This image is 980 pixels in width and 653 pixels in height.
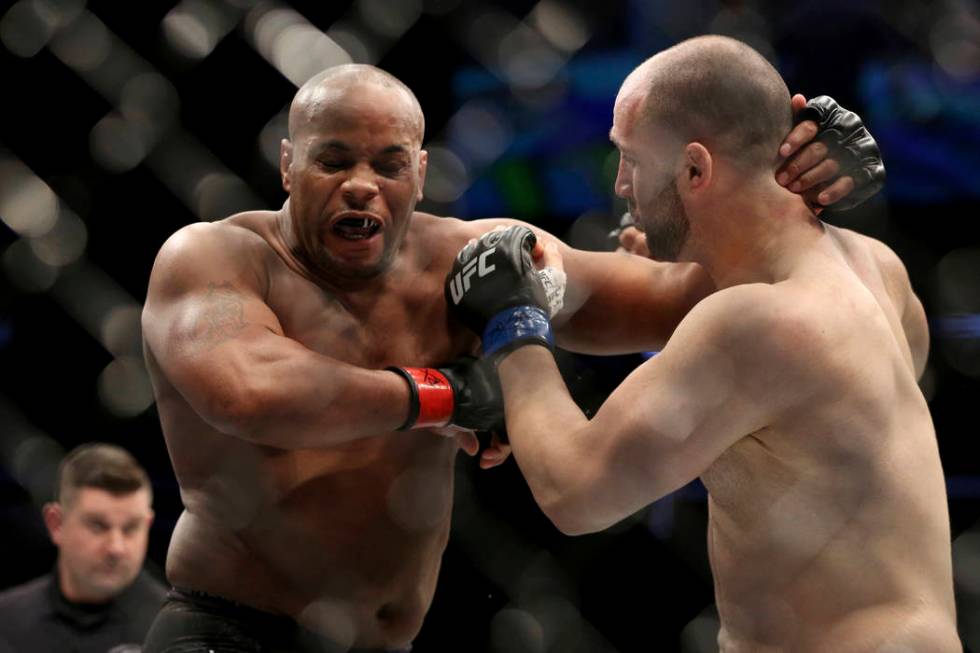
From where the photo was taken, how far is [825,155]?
5.29 feet

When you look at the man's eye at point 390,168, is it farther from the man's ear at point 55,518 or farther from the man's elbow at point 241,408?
the man's ear at point 55,518

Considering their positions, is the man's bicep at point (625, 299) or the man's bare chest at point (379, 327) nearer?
the man's bare chest at point (379, 327)

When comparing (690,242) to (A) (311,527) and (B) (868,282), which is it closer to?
(B) (868,282)

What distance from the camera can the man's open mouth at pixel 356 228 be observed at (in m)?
1.80

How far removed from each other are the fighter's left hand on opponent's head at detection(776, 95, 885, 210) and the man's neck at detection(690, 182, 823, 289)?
0.03 meters

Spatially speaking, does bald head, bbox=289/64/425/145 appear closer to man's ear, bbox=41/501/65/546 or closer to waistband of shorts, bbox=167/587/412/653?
waistband of shorts, bbox=167/587/412/653

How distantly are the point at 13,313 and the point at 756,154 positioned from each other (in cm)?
209

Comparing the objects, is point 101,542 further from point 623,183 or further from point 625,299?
point 623,183

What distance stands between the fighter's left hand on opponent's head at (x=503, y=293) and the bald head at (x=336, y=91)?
255 millimetres

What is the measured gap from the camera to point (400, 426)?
66.8 inches

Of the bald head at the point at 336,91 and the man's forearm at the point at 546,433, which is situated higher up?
the bald head at the point at 336,91

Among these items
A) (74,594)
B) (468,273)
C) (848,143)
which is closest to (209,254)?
(468,273)

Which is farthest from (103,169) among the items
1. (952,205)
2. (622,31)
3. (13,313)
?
(952,205)

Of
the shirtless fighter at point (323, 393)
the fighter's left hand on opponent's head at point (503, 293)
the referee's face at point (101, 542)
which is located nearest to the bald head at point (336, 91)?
the shirtless fighter at point (323, 393)
